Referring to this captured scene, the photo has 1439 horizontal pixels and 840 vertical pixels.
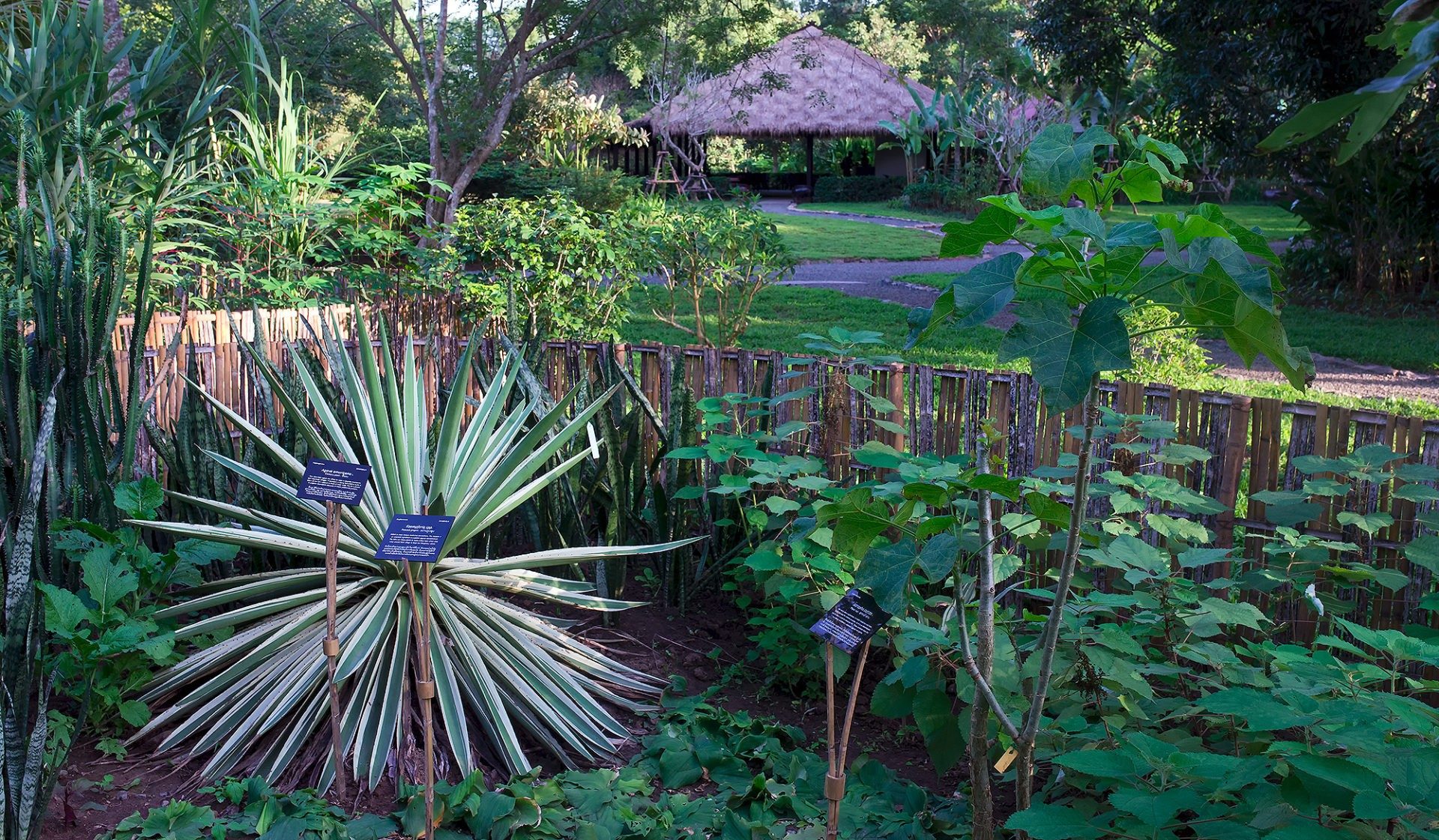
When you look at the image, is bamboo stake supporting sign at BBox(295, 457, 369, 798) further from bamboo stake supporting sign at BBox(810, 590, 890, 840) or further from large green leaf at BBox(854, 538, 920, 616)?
large green leaf at BBox(854, 538, 920, 616)

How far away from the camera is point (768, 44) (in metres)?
15.2

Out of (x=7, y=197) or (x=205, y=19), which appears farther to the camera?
(x=205, y=19)

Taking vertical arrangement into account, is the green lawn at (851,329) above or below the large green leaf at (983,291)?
below

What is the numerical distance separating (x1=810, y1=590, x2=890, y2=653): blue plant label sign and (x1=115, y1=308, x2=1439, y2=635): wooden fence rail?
45.5 inches

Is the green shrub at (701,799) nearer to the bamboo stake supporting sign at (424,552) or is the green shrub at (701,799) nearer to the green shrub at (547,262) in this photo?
the bamboo stake supporting sign at (424,552)

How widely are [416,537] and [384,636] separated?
71cm

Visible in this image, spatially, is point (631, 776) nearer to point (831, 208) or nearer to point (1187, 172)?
point (1187, 172)

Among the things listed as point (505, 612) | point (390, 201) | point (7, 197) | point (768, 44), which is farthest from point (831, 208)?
point (505, 612)

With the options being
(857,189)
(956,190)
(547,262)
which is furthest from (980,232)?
(857,189)

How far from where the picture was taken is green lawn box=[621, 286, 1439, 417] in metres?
7.26

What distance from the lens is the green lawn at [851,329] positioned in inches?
286

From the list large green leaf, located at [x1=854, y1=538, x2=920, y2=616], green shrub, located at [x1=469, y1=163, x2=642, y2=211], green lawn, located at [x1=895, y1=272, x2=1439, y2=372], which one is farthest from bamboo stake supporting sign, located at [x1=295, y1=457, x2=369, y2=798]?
green shrub, located at [x1=469, y1=163, x2=642, y2=211]

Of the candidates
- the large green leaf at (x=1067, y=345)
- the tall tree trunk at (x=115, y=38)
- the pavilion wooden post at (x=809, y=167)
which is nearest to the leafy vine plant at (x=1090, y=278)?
the large green leaf at (x=1067, y=345)

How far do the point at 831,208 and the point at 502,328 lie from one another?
69.2 ft
